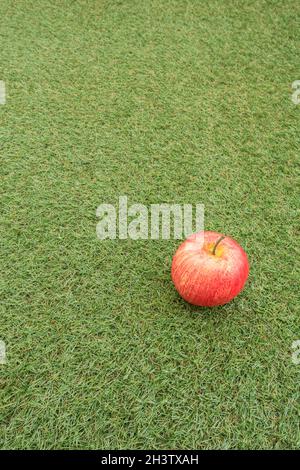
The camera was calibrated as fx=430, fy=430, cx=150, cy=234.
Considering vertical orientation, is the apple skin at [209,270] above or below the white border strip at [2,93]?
below

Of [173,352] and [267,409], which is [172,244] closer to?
[173,352]

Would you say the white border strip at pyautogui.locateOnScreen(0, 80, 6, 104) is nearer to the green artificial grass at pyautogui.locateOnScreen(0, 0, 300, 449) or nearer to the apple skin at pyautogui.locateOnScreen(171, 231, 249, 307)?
the green artificial grass at pyautogui.locateOnScreen(0, 0, 300, 449)

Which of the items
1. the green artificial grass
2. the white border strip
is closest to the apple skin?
the green artificial grass

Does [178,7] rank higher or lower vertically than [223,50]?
higher

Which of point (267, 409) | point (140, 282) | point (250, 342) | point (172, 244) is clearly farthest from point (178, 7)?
point (267, 409)

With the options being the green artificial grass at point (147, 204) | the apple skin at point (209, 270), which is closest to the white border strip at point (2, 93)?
the green artificial grass at point (147, 204)

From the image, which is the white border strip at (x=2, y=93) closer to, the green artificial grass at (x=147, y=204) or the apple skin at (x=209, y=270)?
the green artificial grass at (x=147, y=204)
